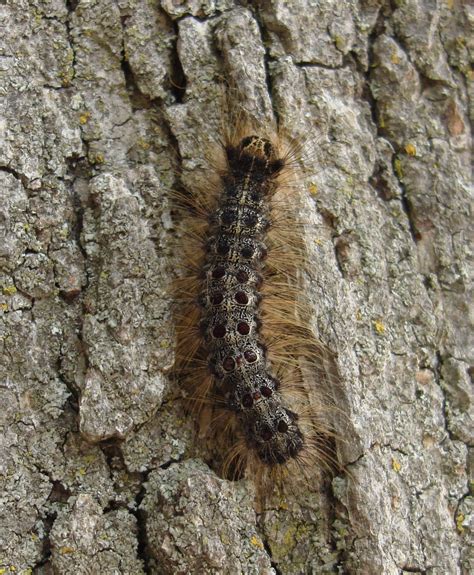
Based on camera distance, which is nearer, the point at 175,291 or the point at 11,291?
the point at 11,291

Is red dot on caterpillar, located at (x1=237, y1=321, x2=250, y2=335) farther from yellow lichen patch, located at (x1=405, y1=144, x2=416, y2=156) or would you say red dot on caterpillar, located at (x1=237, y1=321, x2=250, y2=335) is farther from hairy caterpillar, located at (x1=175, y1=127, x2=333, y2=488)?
yellow lichen patch, located at (x1=405, y1=144, x2=416, y2=156)

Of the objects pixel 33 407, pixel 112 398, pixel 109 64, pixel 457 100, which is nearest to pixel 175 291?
pixel 112 398

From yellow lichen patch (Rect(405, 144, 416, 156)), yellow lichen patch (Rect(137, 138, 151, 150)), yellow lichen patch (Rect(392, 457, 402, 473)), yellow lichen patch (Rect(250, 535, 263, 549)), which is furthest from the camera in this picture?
yellow lichen patch (Rect(405, 144, 416, 156))

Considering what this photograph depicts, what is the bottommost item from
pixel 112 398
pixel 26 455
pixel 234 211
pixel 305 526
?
pixel 305 526

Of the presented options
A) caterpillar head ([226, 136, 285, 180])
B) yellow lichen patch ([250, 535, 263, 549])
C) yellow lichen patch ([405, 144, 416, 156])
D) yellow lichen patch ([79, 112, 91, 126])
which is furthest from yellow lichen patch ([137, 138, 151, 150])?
yellow lichen patch ([250, 535, 263, 549])

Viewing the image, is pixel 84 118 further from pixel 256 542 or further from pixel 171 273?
pixel 256 542

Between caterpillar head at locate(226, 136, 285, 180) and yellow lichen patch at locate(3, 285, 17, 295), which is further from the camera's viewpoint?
caterpillar head at locate(226, 136, 285, 180)

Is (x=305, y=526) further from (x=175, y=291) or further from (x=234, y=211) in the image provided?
(x=234, y=211)
